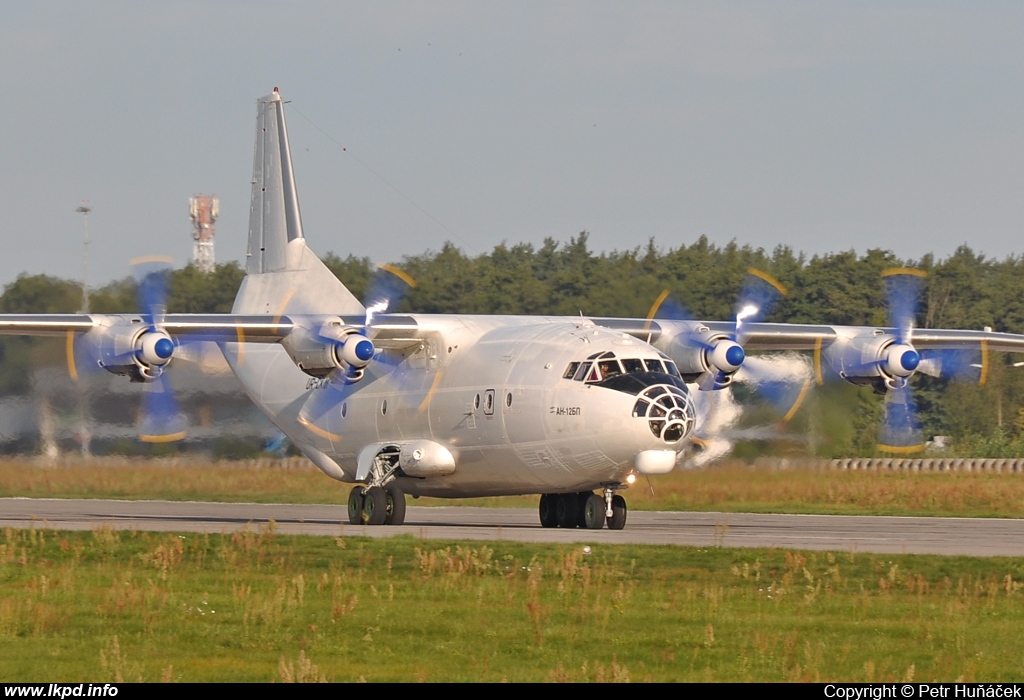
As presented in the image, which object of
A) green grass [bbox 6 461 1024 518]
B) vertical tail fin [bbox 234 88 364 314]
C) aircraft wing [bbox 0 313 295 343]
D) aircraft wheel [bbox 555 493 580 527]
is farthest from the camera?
green grass [bbox 6 461 1024 518]

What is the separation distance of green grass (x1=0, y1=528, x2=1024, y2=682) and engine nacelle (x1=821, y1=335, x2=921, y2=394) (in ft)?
31.9

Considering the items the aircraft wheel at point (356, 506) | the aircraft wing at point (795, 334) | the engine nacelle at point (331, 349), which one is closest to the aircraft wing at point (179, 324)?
the engine nacelle at point (331, 349)

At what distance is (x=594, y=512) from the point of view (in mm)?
25781

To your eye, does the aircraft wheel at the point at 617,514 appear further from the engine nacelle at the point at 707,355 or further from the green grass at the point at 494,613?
the green grass at the point at 494,613

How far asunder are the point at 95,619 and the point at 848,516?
69.4ft

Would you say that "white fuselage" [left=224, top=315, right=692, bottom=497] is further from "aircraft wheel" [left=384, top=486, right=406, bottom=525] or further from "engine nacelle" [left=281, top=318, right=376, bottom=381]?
"engine nacelle" [left=281, top=318, right=376, bottom=381]

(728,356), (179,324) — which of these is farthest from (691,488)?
(179,324)

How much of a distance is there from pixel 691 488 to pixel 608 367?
8.62 meters

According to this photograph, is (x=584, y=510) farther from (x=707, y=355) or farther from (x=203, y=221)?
(x=203, y=221)

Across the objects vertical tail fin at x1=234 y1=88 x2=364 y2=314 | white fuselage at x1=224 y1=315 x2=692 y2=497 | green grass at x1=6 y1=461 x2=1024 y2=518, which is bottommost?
green grass at x1=6 y1=461 x2=1024 y2=518

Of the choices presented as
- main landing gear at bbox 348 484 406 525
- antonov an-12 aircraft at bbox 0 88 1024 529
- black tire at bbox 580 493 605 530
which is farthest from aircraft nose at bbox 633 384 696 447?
main landing gear at bbox 348 484 406 525

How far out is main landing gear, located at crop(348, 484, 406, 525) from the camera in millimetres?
26781

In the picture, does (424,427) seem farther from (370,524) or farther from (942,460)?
(942,460)

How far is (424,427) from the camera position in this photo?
26.6 meters
